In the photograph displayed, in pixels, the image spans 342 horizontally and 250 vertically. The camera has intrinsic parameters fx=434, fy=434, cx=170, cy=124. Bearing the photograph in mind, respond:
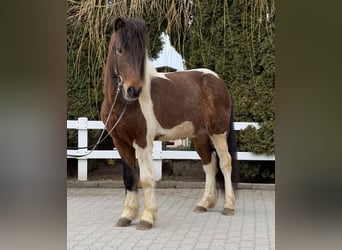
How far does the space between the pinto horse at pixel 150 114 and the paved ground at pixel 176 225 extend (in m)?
0.18

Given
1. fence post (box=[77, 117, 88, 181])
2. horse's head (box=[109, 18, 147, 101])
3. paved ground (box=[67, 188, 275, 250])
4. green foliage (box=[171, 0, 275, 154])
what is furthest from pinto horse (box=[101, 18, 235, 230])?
fence post (box=[77, 117, 88, 181])

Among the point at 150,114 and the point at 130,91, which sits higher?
the point at 130,91

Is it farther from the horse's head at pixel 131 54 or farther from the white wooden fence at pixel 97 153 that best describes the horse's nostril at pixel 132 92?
the white wooden fence at pixel 97 153

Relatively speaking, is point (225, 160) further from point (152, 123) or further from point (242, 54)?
point (242, 54)

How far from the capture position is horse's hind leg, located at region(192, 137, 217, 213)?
4305mm

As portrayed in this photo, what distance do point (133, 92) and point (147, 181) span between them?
769 mm

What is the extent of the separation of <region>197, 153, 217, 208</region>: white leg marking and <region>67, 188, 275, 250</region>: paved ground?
0.09 m

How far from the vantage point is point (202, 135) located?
14.1 ft

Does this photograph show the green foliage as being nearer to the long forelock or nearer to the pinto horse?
the pinto horse

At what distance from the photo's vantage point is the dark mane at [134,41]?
3.22 meters

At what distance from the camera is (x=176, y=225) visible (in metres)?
3.72

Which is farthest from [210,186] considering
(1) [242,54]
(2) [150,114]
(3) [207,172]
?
(1) [242,54]

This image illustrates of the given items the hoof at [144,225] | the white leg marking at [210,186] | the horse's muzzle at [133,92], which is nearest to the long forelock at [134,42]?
the horse's muzzle at [133,92]
